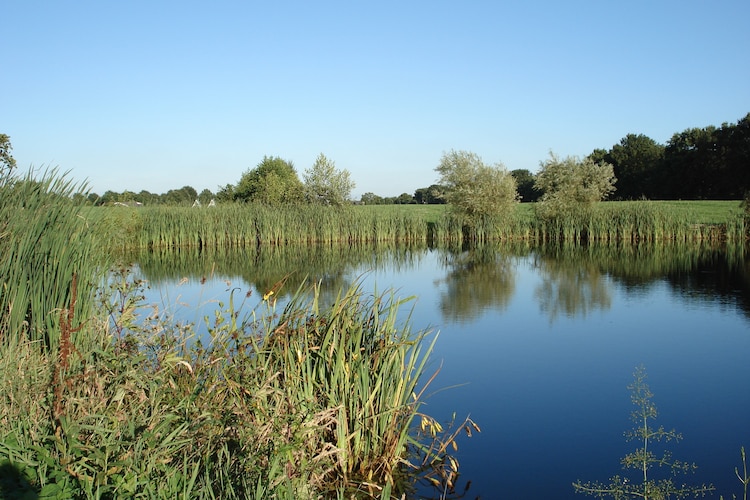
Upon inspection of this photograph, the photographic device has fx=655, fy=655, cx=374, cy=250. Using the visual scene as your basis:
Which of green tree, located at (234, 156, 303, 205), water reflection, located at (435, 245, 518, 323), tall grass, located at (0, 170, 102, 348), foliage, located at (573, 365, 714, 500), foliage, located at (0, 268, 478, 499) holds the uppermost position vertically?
green tree, located at (234, 156, 303, 205)

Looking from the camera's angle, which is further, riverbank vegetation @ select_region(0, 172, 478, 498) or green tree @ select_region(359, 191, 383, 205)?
green tree @ select_region(359, 191, 383, 205)

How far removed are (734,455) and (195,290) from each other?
12.0 metres

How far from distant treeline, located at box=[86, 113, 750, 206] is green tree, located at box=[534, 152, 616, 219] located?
11.6 meters

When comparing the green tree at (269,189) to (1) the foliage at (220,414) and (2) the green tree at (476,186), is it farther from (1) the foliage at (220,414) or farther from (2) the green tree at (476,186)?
(1) the foliage at (220,414)

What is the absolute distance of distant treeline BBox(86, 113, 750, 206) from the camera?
5134 cm

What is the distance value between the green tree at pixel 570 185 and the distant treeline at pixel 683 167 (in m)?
→ 11.6

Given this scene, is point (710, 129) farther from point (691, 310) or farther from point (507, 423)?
point (507, 423)

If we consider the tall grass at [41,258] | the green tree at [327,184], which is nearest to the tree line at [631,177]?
the green tree at [327,184]

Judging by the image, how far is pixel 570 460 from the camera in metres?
5.87

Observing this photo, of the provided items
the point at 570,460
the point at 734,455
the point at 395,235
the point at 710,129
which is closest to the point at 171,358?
the point at 570,460

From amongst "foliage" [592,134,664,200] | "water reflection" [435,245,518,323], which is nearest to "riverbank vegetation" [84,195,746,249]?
"water reflection" [435,245,518,323]

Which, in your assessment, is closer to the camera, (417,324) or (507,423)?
(507,423)

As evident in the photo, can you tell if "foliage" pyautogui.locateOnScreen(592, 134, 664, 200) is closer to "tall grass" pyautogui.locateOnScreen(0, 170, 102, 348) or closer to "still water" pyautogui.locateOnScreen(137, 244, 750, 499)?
"still water" pyautogui.locateOnScreen(137, 244, 750, 499)

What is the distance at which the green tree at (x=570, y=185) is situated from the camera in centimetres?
3028
